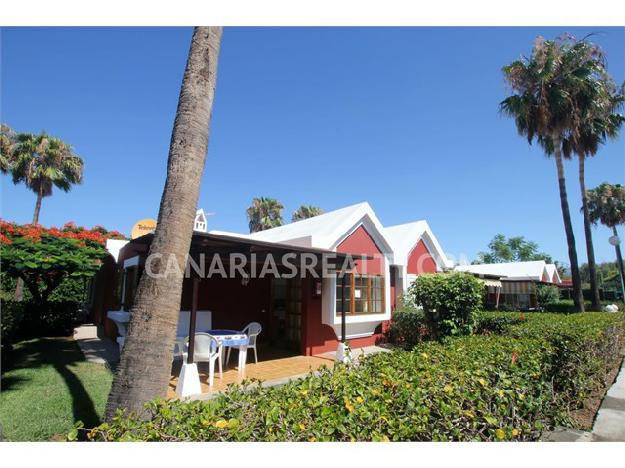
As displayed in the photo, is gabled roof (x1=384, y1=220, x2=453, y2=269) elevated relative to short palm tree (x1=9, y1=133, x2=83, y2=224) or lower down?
lower down

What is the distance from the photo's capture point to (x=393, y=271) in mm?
17094

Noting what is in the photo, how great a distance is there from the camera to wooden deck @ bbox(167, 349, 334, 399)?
343 inches

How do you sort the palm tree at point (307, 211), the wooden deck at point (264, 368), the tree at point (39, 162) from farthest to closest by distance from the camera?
the palm tree at point (307, 211)
the tree at point (39, 162)
the wooden deck at point (264, 368)

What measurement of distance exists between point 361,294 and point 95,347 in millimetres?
11014

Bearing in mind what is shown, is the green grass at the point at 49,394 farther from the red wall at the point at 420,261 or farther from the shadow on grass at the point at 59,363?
the red wall at the point at 420,261

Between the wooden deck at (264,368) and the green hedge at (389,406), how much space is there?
5.40 metres

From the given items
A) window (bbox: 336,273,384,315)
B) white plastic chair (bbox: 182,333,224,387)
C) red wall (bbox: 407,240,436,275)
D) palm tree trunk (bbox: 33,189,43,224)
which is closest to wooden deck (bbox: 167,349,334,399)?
white plastic chair (bbox: 182,333,224,387)

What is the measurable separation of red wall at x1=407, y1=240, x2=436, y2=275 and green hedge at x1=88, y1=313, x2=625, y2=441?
1297cm

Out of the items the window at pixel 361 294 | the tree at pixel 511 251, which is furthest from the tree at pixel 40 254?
the tree at pixel 511 251

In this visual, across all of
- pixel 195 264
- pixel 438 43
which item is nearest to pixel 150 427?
pixel 195 264

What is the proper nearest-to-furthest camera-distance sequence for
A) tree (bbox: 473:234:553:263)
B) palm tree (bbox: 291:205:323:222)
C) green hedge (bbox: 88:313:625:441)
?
1. green hedge (bbox: 88:313:625:441)
2. palm tree (bbox: 291:205:323:222)
3. tree (bbox: 473:234:553:263)

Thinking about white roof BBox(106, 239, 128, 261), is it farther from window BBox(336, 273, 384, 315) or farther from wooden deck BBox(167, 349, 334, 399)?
window BBox(336, 273, 384, 315)

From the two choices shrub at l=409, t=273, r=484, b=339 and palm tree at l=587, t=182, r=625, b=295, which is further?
palm tree at l=587, t=182, r=625, b=295

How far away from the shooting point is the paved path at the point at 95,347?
11.0m
